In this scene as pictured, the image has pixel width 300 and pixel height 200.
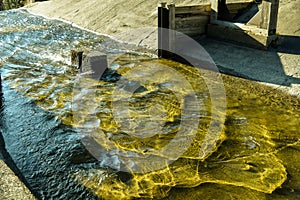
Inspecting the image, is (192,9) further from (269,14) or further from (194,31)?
(269,14)

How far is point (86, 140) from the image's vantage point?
687 cm

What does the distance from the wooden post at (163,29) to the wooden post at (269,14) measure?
10.6ft

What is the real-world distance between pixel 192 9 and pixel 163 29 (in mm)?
1715

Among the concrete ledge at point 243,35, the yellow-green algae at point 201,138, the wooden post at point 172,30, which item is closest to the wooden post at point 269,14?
the concrete ledge at point 243,35

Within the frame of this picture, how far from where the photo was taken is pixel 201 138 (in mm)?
6801

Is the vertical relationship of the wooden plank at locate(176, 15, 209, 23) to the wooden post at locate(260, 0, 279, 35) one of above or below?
below

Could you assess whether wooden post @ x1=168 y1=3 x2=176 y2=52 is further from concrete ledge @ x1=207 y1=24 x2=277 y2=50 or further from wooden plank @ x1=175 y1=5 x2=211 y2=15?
concrete ledge @ x1=207 y1=24 x2=277 y2=50

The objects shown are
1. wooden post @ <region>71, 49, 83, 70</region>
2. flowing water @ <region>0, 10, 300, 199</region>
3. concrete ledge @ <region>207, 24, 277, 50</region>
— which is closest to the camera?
flowing water @ <region>0, 10, 300, 199</region>

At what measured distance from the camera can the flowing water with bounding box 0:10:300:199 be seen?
547cm

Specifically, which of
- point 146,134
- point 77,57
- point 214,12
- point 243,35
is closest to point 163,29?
point 214,12

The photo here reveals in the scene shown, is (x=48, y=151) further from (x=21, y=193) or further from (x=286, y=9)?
(x=286, y=9)

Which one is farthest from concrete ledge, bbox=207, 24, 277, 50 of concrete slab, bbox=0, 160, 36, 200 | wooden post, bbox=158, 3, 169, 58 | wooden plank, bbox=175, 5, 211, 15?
concrete slab, bbox=0, 160, 36, 200

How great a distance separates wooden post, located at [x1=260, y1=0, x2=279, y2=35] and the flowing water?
8.27 feet

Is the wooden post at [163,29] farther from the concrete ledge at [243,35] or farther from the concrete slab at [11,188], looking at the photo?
the concrete slab at [11,188]
